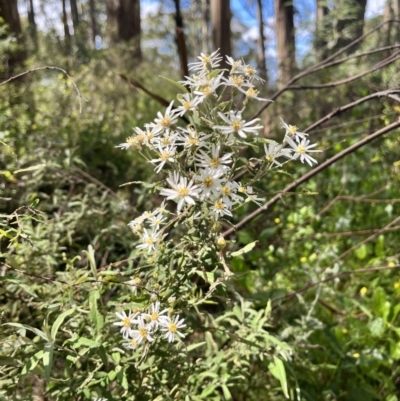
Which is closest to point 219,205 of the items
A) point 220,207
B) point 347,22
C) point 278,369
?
point 220,207

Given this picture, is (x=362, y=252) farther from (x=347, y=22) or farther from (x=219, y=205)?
(x=347, y=22)

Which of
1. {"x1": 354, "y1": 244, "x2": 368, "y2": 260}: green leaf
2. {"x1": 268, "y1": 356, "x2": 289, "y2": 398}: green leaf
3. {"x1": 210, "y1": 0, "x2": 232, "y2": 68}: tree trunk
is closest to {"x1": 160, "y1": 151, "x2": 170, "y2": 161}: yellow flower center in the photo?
{"x1": 268, "y1": 356, "x2": 289, "y2": 398}: green leaf

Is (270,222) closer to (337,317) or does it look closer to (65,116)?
(337,317)

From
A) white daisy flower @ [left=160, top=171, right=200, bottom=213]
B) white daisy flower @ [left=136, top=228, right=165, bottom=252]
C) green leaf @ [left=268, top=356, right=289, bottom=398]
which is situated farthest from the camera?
Result: green leaf @ [left=268, top=356, right=289, bottom=398]

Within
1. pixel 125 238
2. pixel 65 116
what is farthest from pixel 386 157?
pixel 65 116

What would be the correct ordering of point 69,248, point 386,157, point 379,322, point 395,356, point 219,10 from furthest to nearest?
1. point 219,10
2. point 386,157
3. point 69,248
4. point 379,322
5. point 395,356

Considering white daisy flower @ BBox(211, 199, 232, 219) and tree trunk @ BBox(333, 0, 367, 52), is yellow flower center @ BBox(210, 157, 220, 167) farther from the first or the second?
tree trunk @ BBox(333, 0, 367, 52)
